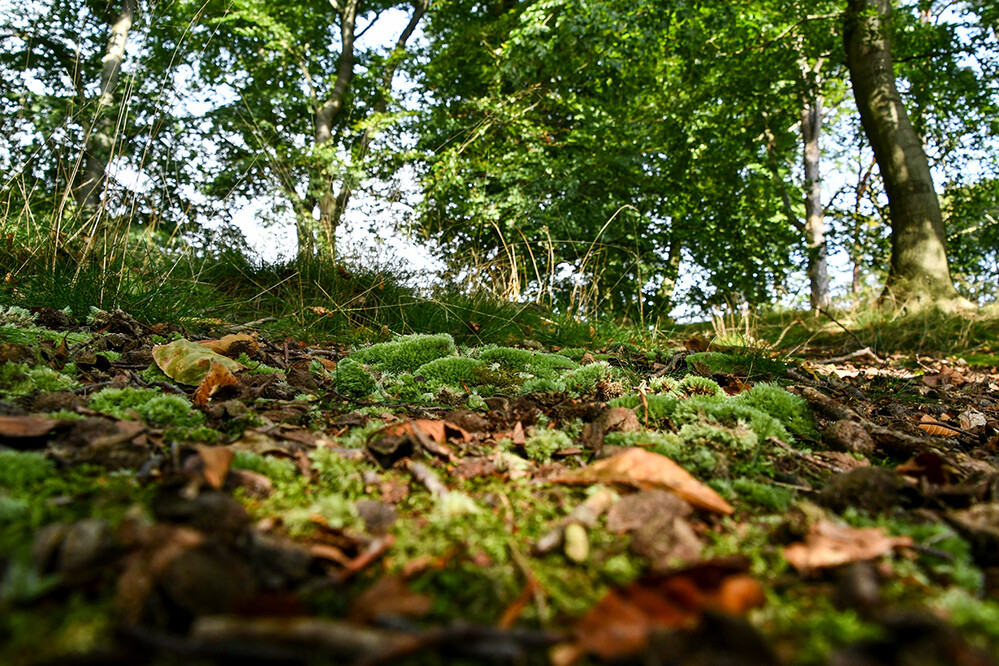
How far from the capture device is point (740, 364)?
118 inches

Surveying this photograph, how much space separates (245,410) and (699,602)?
4.47 ft

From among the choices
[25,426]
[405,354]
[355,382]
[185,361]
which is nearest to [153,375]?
[185,361]

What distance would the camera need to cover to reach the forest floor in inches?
25.0

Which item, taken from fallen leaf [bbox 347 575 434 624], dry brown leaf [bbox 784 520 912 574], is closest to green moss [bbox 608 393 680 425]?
dry brown leaf [bbox 784 520 912 574]

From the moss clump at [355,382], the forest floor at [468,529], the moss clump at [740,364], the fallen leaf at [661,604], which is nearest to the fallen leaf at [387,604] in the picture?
the forest floor at [468,529]

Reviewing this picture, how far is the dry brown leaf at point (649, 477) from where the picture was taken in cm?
108

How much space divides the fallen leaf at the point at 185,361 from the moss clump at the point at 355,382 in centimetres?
42

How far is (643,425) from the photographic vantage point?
69.6 inches

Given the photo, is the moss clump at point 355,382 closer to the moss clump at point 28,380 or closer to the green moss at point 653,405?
the moss clump at point 28,380

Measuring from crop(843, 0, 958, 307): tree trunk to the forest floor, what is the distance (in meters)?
5.76

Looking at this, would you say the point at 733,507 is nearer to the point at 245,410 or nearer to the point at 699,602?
the point at 699,602

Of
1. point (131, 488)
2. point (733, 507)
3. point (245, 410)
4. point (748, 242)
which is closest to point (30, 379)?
point (245, 410)

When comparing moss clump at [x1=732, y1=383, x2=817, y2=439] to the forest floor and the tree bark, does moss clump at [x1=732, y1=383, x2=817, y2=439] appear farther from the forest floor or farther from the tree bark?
the tree bark

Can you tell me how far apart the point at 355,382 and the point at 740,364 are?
2147 millimetres
